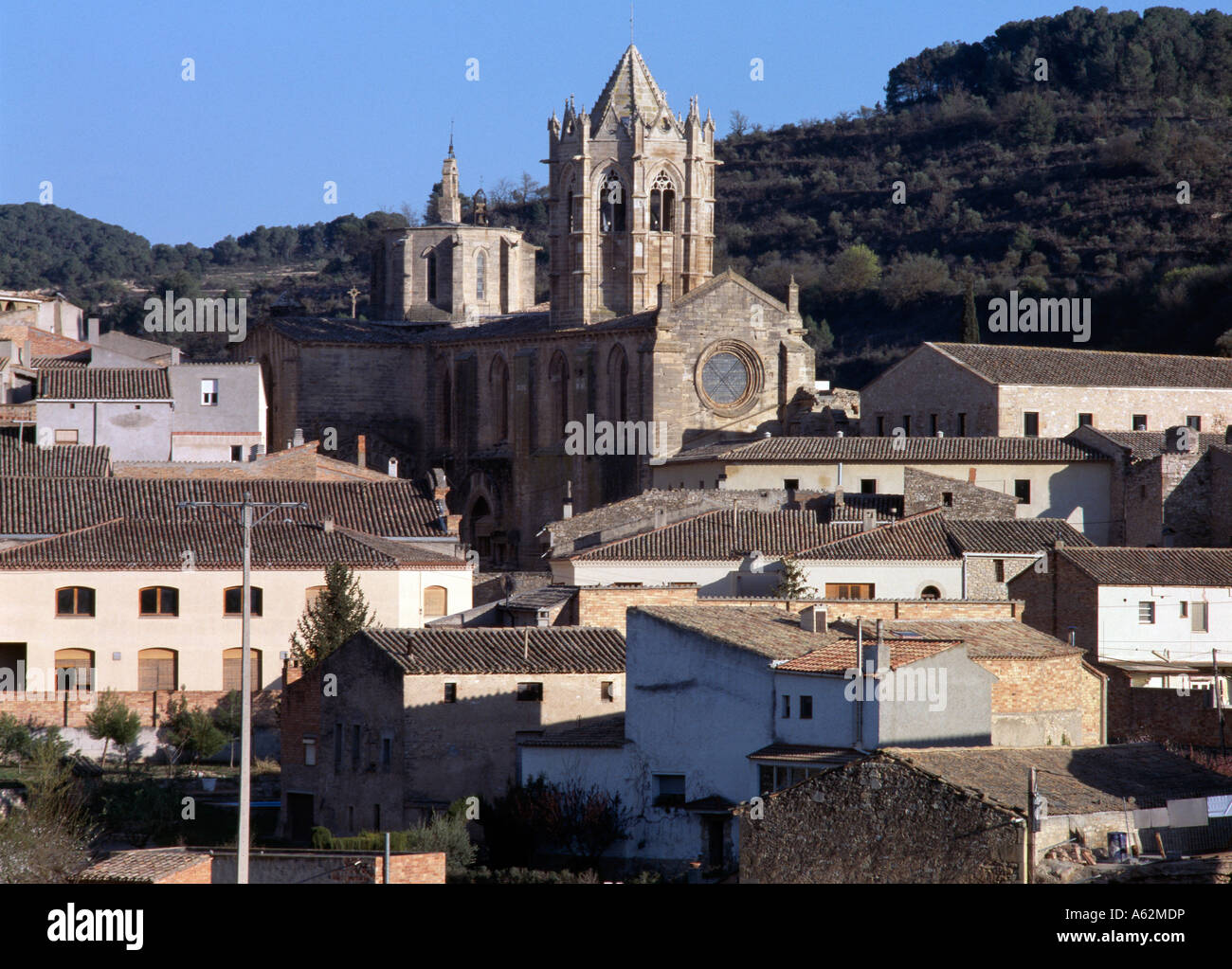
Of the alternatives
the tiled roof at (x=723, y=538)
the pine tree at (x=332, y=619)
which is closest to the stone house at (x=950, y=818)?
the pine tree at (x=332, y=619)

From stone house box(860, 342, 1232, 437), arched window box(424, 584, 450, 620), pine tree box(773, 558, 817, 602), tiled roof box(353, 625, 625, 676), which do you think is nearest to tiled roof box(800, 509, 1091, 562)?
pine tree box(773, 558, 817, 602)

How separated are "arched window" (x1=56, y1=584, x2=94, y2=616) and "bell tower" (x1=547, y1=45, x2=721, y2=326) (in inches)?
1098

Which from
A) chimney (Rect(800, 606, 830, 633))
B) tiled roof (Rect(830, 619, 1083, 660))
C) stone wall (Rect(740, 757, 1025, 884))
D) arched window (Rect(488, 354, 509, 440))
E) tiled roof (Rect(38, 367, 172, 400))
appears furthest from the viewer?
arched window (Rect(488, 354, 509, 440))

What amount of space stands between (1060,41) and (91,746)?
108402 mm

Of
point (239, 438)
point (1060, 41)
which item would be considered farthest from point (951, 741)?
point (1060, 41)

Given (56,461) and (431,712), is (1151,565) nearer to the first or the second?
(431,712)

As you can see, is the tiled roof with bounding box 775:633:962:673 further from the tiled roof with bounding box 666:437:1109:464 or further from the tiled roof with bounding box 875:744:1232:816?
the tiled roof with bounding box 666:437:1109:464

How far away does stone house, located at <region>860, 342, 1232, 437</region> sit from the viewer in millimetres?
57406

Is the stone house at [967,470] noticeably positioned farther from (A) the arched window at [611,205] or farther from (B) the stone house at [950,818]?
(B) the stone house at [950,818]

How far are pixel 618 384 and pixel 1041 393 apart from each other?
14.2 metres

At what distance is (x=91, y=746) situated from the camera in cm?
4056

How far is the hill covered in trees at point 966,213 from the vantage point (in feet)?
319

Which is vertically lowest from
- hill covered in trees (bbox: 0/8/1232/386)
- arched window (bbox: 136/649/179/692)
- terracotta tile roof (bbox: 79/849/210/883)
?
terracotta tile roof (bbox: 79/849/210/883)
